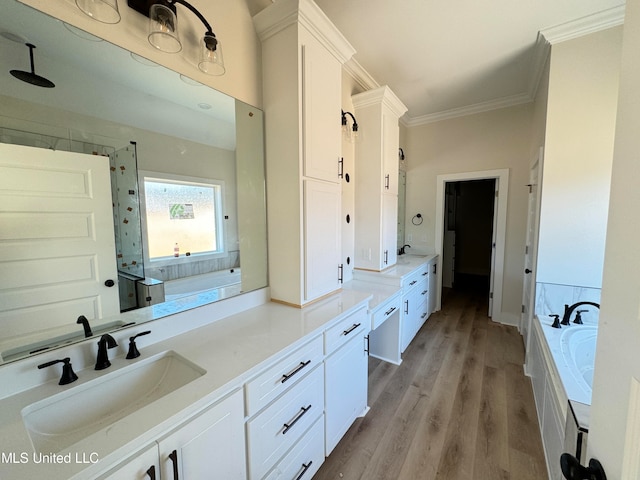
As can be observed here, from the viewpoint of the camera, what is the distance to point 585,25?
6.33ft

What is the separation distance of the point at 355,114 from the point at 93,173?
7.54 feet

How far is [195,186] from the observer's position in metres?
1.48

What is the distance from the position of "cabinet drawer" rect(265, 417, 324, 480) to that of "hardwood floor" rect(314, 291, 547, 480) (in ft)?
0.44

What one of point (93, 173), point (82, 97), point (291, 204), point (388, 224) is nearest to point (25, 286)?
point (93, 173)

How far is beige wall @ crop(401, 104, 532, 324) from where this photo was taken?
3168mm

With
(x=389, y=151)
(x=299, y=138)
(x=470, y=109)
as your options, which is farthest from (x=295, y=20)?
(x=470, y=109)

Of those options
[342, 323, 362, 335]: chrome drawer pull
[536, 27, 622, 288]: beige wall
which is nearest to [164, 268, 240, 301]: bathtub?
[342, 323, 362, 335]: chrome drawer pull

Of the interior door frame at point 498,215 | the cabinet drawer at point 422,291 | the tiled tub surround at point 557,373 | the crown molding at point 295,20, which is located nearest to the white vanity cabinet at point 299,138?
the crown molding at point 295,20

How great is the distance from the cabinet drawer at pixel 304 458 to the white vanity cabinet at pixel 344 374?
68 millimetres

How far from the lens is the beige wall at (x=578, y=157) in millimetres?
1934

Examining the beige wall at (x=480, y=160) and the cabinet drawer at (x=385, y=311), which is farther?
the beige wall at (x=480, y=160)

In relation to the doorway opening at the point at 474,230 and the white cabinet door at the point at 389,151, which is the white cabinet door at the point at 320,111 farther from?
the doorway opening at the point at 474,230

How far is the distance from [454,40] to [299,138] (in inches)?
67.8

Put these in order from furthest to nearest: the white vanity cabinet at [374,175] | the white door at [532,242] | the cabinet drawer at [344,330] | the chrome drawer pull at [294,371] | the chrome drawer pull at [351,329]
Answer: the white vanity cabinet at [374,175] → the white door at [532,242] → the chrome drawer pull at [351,329] → the cabinet drawer at [344,330] → the chrome drawer pull at [294,371]
